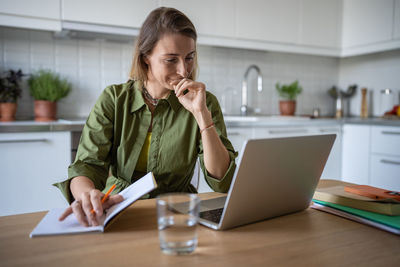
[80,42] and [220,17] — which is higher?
[220,17]

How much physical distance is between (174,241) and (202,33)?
2472mm

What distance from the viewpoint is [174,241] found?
0.69 m

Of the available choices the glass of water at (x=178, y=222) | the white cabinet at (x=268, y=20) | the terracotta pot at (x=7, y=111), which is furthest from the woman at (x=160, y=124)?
the white cabinet at (x=268, y=20)

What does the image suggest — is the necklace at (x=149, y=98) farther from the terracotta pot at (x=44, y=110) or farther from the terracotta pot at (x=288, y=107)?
the terracotta pot at (x=288, y=107)

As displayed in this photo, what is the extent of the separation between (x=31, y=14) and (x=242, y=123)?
5.33 ft

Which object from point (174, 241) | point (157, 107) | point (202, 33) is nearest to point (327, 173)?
point (202, 33)

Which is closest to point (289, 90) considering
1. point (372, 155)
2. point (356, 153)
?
point (356, 153)

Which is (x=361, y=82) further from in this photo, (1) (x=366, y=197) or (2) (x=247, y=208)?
(2) (x=247, y=208)

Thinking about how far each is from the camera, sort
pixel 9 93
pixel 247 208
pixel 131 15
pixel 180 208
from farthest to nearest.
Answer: pixel 131 15
pixel 9 93
pixel 247 208
pixel 180 208

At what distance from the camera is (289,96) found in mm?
3682

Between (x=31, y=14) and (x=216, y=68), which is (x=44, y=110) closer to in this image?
(x=31, y=14)

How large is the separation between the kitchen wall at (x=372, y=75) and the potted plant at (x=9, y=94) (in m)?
3.22

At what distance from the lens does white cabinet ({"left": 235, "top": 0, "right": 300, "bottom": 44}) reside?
312 cm

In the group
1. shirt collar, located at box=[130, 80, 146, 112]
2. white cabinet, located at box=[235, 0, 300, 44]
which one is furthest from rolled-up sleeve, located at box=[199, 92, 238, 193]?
white cabinet, located at box=[235, 0, 300, 44]
